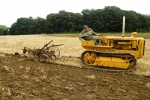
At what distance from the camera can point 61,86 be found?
856cm

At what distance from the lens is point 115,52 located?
11.7m

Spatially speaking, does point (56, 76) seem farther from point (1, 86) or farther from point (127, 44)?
point (127, 44)

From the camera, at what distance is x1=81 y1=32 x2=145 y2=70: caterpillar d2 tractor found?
38.1 feet

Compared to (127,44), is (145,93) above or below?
below

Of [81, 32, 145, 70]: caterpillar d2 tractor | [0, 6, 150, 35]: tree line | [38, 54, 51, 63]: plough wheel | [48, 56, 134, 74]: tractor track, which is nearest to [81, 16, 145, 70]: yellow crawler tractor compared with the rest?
[81, 32, 145, 70]: caterpillar d2 tractor

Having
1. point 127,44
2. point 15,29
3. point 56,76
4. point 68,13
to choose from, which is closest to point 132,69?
point 127,44

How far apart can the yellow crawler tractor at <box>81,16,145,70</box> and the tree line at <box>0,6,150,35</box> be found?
3834 cm

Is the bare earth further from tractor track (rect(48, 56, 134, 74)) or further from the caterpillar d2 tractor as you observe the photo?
the caterpillar d2 tractor

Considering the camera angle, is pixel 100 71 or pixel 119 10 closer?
pixel 100 71

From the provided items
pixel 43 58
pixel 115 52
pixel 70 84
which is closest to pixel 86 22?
pixel 43 58

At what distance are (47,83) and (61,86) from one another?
583 mm

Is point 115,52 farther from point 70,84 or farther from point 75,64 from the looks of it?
point 70,84

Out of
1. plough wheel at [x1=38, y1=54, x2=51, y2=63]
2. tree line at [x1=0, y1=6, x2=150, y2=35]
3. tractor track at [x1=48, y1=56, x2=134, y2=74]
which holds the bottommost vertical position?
tractor track at [x1=48, y1=56, x2=134, y2=74]

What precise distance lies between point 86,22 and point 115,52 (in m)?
46.2
